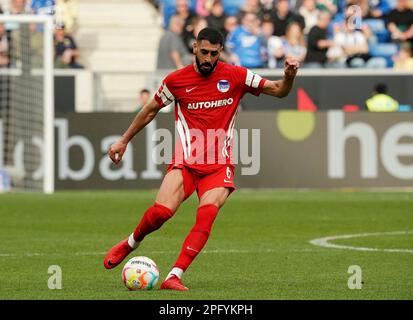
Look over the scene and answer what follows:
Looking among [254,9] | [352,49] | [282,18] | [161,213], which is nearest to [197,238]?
[161,213]

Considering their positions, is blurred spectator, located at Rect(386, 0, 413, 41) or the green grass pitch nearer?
the green grass pitch

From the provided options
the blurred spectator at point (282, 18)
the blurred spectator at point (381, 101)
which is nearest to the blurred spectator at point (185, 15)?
the blurred spectator at point (282, 18)

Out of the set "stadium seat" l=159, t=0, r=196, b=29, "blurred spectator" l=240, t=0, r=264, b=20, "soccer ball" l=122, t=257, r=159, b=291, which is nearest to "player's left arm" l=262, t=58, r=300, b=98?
"soccer ball" l=122, t=257, r=159, b=291

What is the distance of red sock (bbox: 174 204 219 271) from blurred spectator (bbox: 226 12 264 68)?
15.3 metres

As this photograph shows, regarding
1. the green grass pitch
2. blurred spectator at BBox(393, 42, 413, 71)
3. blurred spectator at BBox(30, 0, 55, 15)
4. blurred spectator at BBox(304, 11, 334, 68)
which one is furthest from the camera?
blurred spectator at BBox(304, 11, 334, 68)

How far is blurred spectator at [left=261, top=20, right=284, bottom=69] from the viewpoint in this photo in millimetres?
25594

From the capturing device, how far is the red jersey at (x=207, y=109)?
10.4 m

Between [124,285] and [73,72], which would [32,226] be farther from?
[73,72]

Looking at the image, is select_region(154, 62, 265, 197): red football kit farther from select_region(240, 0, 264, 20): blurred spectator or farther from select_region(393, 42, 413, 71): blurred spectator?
select_region(240, 0, 264, 20): blurred spectator

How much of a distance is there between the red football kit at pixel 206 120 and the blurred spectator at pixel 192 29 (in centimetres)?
1471

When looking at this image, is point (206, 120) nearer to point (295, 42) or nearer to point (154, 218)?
point (154, 218)

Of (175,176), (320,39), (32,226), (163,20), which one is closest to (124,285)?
(175,176)

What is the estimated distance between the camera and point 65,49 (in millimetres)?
25672
